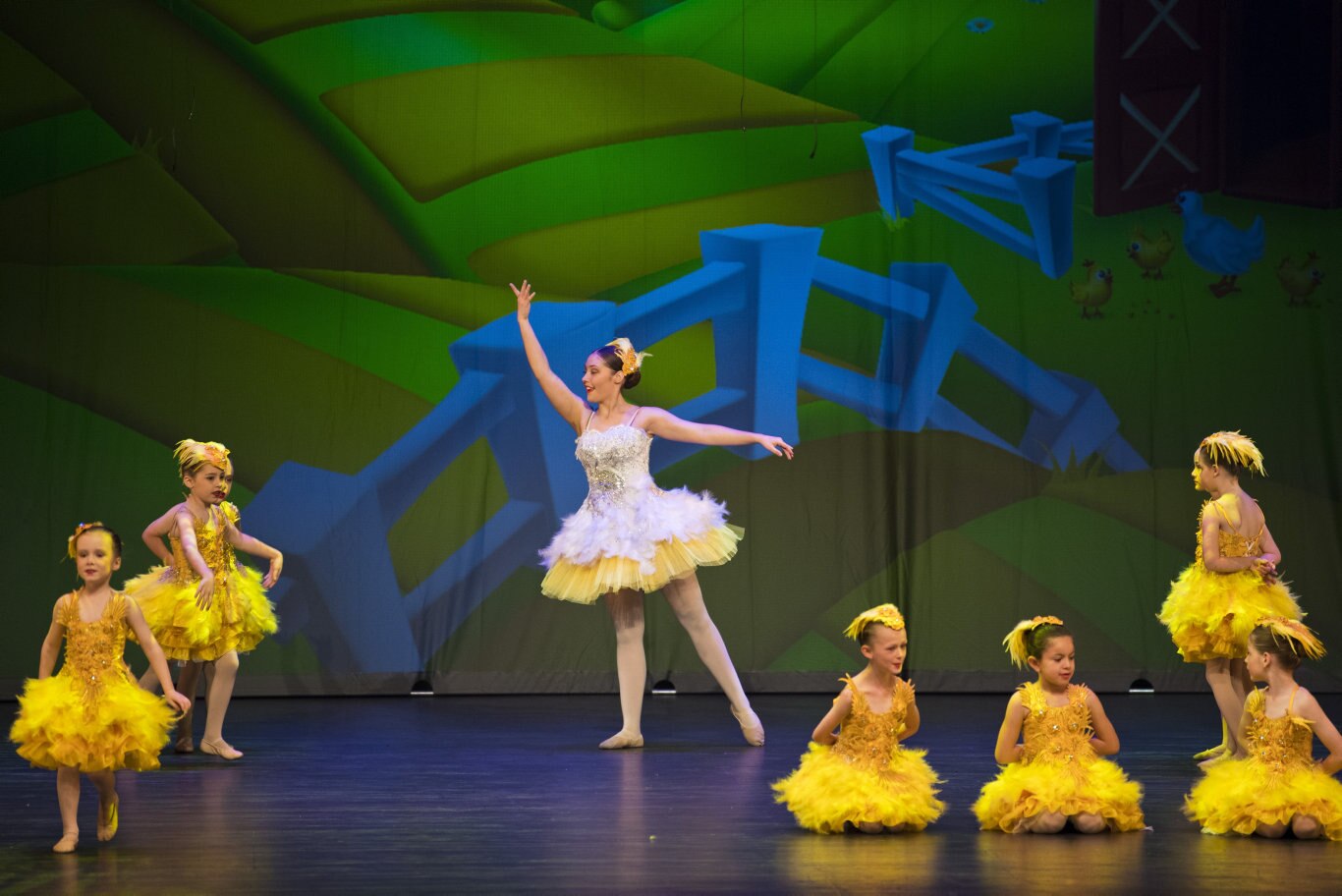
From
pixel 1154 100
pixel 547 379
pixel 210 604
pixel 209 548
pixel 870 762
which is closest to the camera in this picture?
pixel 870 762

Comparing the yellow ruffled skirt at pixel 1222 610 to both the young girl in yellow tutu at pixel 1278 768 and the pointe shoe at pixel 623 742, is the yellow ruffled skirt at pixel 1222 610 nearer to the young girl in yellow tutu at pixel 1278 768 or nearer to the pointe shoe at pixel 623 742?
the young girl in yellow tutu at pixel 1278 768

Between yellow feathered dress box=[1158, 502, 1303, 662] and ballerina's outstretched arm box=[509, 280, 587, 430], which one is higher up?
ballerina's outstretched arm box=[509, 280, 587, 430]

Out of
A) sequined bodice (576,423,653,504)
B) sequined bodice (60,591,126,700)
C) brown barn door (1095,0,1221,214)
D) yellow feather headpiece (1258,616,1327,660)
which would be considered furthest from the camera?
brown barn door (1095,0,1221,214)

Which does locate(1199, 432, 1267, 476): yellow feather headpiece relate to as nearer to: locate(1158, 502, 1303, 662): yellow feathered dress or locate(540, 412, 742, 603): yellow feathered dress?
locate(1158, 502, 1303, 662): yellow feathered dress

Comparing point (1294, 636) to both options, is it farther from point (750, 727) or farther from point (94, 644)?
point (94, 644)

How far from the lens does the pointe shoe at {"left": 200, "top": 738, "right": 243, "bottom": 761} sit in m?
5.60

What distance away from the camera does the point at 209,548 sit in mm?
5820

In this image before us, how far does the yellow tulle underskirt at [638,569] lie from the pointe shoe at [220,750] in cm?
127

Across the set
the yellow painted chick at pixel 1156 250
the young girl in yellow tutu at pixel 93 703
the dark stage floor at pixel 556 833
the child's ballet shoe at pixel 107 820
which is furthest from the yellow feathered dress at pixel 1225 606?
the child's ballet shoe at pixel 107 820

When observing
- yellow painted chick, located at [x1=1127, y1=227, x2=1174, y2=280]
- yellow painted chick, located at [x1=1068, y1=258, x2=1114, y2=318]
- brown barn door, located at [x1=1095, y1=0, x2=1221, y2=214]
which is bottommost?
yellow painted chick, located at [x1=1068, y1=258, x2=1114, y2=318]

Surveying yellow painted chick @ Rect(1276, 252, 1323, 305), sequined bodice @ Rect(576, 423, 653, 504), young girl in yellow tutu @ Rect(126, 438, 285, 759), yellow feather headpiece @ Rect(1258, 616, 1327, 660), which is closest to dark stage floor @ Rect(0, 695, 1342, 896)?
young girl in yellow tutu @ Rect(126, 438, 285, 759)

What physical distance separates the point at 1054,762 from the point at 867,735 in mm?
483

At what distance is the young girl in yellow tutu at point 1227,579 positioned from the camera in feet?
17.7

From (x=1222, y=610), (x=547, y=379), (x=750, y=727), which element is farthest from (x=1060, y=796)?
(x=547, y=379)
